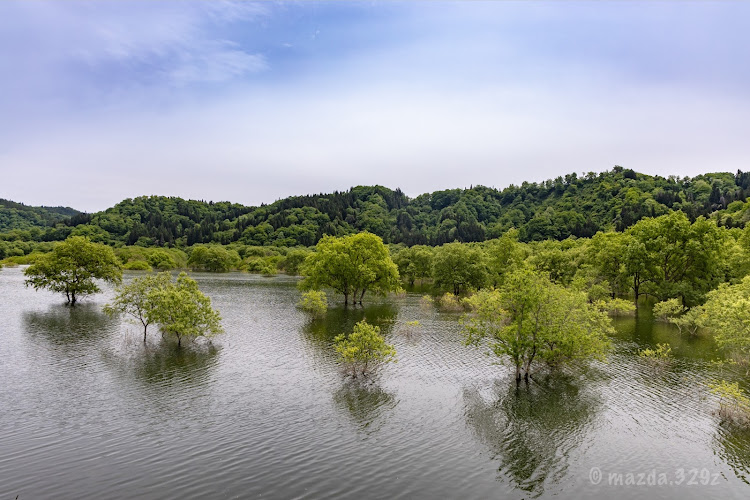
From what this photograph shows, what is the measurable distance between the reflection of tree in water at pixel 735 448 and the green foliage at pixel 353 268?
56367mm

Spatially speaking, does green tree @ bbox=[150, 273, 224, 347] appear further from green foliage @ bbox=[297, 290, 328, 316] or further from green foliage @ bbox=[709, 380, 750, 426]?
green foliage @ bbox=[709, 380, 750, 426]

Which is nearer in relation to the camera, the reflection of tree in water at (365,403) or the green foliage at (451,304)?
the reflection of tree in water at (365,403)

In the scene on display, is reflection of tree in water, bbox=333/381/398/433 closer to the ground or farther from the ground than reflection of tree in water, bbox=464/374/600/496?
farther from the ground

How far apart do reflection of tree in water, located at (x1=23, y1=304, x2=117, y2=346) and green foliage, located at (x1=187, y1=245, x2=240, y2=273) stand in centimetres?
11258

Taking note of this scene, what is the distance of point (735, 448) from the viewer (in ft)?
78.6

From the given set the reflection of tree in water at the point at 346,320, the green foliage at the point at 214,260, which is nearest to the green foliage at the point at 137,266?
the green foliage at the point at 214,260

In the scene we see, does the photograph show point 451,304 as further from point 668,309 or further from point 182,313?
point 182,313

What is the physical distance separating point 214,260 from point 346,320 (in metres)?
132

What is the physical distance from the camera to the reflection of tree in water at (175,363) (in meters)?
34.4

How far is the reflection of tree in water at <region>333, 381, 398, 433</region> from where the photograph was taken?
2719cm

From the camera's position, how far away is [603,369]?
38.2m

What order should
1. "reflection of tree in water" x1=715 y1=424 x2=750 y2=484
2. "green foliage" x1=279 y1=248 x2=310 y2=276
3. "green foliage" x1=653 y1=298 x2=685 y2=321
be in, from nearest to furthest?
"reflection of tree in water" x1=715 y1=424 x2=750 y2=484
"green foliage" x1=653 y1=298 x2=685 y2=321
"green foliage" x1=279 y1=248 x2=310 y2=276

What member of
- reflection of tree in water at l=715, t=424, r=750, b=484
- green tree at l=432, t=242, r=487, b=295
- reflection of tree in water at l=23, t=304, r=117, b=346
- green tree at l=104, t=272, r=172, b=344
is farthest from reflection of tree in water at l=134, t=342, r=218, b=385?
green tree at l=432, t=242, r=487, b=295

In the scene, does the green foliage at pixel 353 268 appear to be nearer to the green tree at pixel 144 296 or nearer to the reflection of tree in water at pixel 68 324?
the green tree at pixel 144 296
